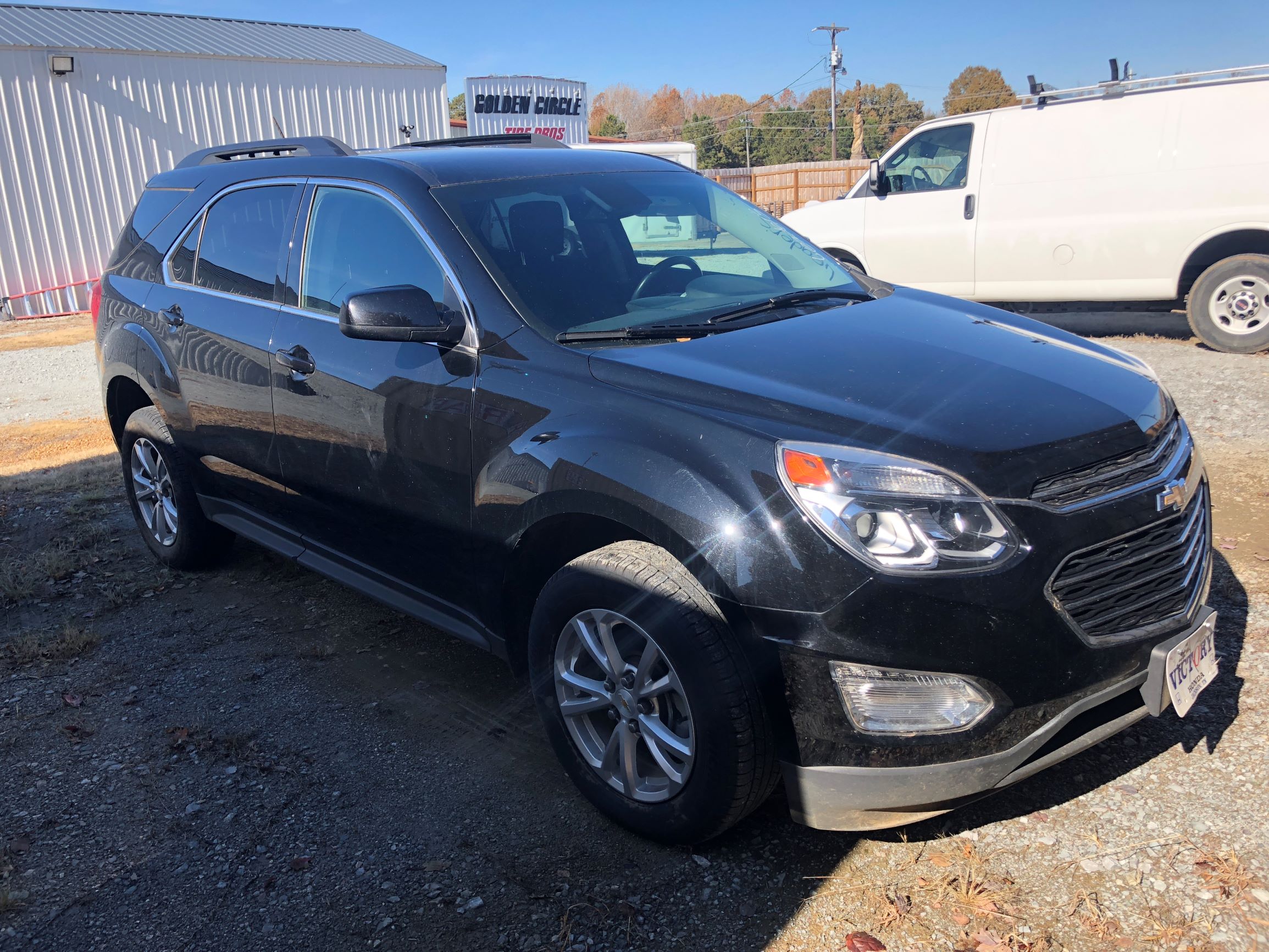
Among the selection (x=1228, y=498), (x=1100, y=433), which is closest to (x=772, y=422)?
(x=1100, y=433)

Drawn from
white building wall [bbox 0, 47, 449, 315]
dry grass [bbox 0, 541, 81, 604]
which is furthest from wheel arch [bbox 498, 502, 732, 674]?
white building wall [bbox 0, 47, 449, 315]

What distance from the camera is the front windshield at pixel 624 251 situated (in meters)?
3.18

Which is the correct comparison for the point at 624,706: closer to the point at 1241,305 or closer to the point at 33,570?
the point at 33,570

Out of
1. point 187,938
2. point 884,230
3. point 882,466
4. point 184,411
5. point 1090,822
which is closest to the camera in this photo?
point 882,466

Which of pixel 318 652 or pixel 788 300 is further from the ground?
pixel 788 300

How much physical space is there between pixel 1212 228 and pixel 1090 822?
7264 millimetres

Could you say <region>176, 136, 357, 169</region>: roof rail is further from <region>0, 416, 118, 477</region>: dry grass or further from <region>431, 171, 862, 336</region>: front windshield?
<region>0, 416, 118, 477</region>: dry grass

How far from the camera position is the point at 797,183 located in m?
26.0

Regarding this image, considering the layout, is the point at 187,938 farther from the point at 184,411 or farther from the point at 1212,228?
the point at 1212,228

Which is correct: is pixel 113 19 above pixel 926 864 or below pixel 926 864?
above

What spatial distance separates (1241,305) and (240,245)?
796 cm

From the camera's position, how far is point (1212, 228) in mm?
8227

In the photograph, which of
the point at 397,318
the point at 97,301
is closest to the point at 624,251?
the point at 397,318

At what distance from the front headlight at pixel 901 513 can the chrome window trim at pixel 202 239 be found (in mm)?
2537
